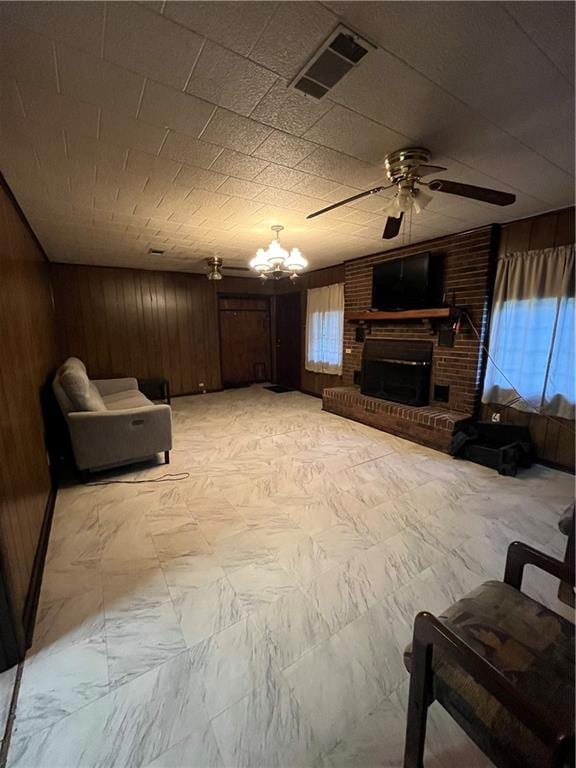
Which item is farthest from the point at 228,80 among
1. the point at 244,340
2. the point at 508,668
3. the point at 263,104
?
the point at 244,340

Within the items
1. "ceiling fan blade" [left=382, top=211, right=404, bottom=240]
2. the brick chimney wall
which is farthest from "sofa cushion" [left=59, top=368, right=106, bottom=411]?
the brick chimney wall

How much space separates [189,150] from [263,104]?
1.93ft

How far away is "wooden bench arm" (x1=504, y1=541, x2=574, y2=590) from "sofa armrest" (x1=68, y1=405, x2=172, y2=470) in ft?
9.02

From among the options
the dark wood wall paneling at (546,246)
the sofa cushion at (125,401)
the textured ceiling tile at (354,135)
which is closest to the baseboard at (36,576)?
the sofa cushion at (125,401)

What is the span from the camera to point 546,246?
2.99m

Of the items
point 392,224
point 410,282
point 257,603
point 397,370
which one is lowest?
point 257,603

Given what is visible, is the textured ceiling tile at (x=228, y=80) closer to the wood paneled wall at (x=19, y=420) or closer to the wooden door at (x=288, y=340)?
the wood paneled wall at (x=19, y=420)

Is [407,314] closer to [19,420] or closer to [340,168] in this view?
[340,168]

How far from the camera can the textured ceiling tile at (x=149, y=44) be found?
1019 mm

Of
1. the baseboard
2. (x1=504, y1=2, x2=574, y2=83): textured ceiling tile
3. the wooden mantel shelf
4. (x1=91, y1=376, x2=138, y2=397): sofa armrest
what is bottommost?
the baseboard

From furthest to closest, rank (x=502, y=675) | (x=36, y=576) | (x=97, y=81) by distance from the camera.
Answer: (x=36, y=576)
(x=97, y=81)
(x=502, y=675)

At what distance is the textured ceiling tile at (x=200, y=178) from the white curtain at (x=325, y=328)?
3.30m

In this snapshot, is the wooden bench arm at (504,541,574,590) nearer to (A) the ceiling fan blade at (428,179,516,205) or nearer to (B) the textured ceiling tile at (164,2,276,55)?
(A) the ceiling fan blade at (428,179,516,205)

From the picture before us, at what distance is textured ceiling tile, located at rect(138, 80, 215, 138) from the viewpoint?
136cm
